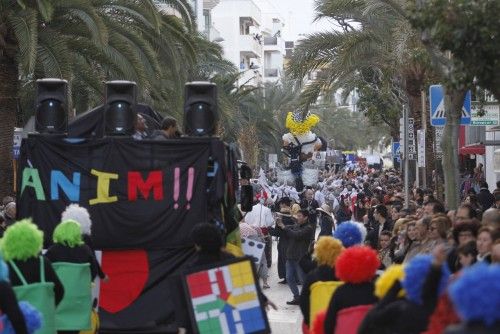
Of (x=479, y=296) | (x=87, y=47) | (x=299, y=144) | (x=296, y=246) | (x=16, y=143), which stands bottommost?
(x=296, y=246)

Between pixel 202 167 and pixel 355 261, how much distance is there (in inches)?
190

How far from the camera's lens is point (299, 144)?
35.0 metres

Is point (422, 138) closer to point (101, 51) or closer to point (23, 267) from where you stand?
point (101, 51)

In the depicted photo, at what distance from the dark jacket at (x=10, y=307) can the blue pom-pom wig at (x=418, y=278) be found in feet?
8.80

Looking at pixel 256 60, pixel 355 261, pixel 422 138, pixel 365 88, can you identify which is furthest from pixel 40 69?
pixel 256 60

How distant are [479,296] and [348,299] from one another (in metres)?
3.09

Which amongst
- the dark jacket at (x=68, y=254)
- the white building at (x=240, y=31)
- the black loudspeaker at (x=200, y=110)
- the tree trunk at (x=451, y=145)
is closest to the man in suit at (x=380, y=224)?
the tree trunk at (x=451, y=145)

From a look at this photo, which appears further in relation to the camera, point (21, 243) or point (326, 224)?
point (326, 224)

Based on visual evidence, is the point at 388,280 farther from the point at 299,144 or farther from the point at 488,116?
the point at 299,144

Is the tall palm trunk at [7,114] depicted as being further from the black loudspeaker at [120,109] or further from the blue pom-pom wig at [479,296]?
the blue pom-pom wig at [479,296]

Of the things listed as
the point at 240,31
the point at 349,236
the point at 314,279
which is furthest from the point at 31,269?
the point at 240,31

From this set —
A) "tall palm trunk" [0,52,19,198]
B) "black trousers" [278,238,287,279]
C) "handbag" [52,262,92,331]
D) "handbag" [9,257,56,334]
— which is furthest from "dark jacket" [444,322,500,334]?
"tall palm trunk" [0,52,19,198]

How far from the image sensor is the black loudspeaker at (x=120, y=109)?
12.9m

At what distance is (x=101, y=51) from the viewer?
21.9 metres
